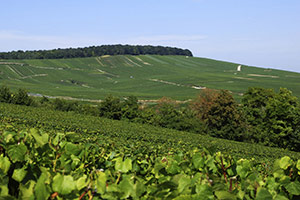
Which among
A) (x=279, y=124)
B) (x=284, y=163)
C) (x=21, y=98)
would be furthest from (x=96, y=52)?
(x=284, y=163)

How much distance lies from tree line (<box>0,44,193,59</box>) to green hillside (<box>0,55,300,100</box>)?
338 inches

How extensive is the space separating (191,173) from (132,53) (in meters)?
168

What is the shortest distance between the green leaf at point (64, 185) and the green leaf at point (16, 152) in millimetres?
779

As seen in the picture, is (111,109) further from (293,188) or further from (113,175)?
(293,188)

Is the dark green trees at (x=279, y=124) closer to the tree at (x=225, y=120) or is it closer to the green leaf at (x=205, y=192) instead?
the tree at (x=225, y=120)

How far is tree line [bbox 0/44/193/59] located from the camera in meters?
148

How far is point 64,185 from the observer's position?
1.96 m

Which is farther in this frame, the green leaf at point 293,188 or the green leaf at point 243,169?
the green leaf at point 243,169

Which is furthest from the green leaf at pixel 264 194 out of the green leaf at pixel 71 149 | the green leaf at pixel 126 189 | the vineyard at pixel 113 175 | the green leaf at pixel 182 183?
the green leaf at pixel 71 149

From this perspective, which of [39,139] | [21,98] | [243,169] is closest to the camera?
[39,139]

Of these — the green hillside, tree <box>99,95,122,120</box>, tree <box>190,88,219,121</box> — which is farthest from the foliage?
the green hillside

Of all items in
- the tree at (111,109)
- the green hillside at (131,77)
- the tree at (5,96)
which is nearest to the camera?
the tree at (5,96)

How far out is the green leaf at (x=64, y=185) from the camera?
1.95m

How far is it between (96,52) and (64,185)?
16284 cm
